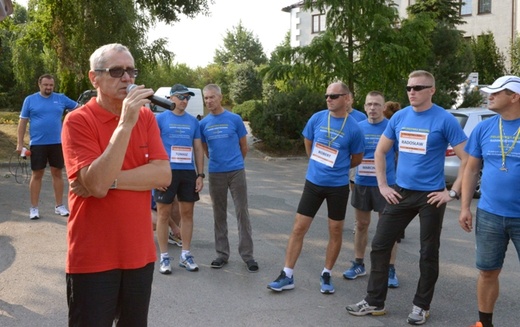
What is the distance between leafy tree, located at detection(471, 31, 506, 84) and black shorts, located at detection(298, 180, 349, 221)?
31905 millimetres

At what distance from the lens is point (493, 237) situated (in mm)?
4578

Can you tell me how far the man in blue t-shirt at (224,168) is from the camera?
273 inches

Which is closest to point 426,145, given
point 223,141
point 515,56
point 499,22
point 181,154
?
point 223,141

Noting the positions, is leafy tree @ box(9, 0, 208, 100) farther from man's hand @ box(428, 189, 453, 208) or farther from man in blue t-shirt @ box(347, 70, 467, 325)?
man's hand @ box(428, 189, 453, 208)

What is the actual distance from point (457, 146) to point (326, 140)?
140 cm

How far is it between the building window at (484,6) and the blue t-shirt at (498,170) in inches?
1549

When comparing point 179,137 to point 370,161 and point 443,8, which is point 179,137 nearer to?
point 370,161

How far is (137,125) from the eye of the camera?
3156mm

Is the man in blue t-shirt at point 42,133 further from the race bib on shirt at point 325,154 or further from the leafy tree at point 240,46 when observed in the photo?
the leafy tree at point 240,46

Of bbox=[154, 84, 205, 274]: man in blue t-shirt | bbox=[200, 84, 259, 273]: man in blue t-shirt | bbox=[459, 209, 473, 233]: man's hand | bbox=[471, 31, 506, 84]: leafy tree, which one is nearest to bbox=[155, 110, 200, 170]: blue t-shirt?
bbox=[154, 84, 205, 274]: man in blue t-shirt

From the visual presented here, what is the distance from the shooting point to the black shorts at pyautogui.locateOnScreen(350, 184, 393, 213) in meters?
6.52

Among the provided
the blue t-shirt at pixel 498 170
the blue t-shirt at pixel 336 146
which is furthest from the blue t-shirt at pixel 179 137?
the blue t-shirt at pixel 498 170

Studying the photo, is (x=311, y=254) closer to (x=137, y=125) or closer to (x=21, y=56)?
(x=137, y=125)

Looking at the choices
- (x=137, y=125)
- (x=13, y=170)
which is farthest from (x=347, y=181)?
(x=13, y=170)
